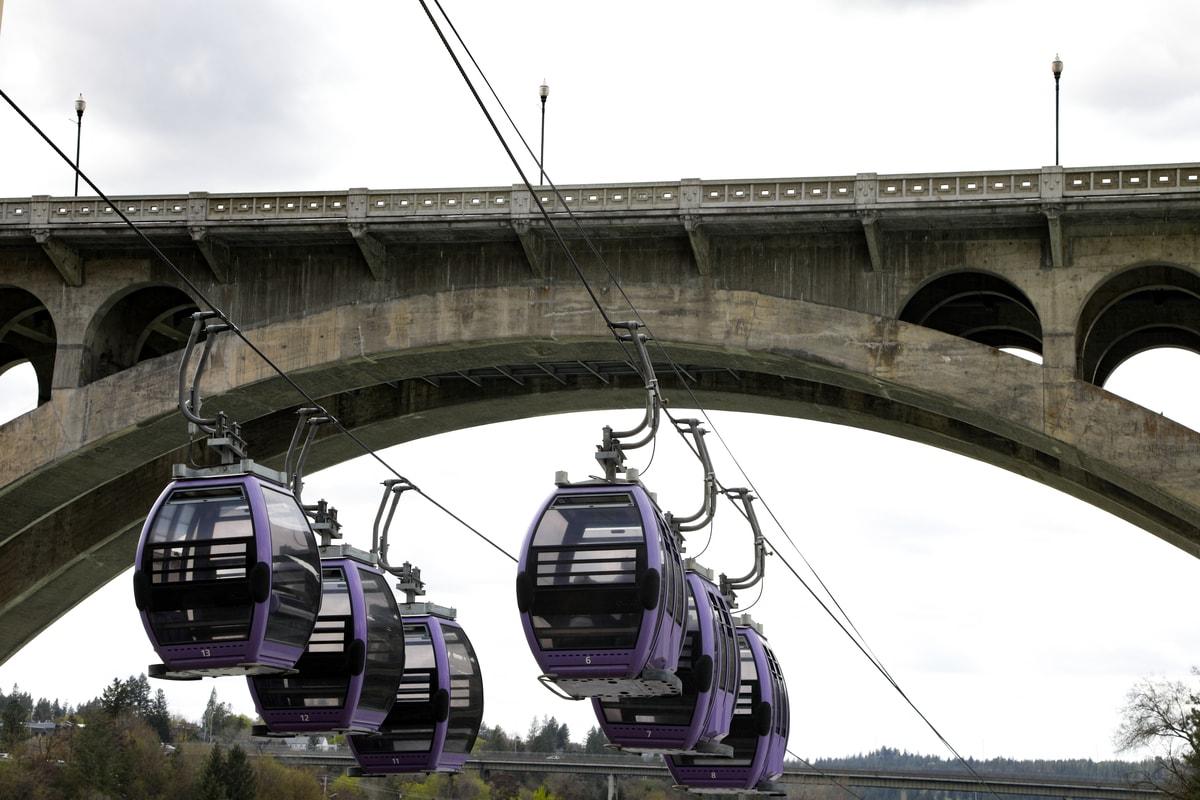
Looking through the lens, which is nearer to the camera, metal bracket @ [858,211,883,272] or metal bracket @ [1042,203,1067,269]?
metal bracket @ [1042,203,1067,269]

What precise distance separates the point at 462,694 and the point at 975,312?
1311cm

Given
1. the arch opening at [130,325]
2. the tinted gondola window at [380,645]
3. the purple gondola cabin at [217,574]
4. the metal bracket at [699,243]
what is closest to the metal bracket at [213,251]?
the arch opening at [130,325]

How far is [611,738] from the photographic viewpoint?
21.8 meters

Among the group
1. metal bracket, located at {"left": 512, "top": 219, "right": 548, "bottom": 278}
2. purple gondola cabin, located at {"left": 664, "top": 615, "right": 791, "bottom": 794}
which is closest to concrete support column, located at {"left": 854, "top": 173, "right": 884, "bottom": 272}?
metal bracket, located at {"left": 512, "top": 219, "right": 548, "bottom": 278}

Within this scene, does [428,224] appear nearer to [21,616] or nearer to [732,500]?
[732,500]

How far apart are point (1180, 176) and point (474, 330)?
439 inches

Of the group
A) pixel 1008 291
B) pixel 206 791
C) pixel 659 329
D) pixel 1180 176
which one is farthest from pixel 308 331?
pixel 206 791

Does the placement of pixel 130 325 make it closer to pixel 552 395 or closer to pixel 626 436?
pixel 552 395

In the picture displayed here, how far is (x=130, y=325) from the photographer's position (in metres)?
33.5

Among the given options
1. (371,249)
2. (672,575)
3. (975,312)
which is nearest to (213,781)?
(371,249)

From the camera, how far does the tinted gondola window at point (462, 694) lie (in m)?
24.0

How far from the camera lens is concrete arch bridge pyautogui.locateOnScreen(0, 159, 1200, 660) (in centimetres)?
2653

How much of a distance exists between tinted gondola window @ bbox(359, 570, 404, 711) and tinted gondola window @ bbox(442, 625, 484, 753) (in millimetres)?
1834

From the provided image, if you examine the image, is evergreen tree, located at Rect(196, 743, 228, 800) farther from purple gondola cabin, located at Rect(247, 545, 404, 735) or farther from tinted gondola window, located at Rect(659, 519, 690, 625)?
tinted gondola window, located at Rect(659, 519, 690, 625)
